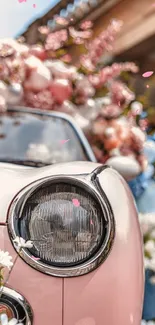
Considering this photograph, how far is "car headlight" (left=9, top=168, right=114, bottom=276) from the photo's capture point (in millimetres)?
1372

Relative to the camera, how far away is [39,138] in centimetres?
233

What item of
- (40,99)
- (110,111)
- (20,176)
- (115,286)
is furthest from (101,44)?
(115,286)

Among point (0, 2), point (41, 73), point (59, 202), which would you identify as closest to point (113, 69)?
point (41, 73)

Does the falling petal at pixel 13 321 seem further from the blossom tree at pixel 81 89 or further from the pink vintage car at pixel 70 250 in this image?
the blossom tree at pixel 81 89

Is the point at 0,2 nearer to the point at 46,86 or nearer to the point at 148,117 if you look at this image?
the point at 46,86

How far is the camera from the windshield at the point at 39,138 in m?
2.24

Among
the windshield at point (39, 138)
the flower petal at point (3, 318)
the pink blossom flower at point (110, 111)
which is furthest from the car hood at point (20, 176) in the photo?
the pink blossom flower at point (110, 111)

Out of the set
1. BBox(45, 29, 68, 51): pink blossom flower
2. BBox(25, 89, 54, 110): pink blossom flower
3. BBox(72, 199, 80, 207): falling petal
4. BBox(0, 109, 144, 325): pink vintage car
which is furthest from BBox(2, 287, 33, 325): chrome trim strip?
BBox(45, 29, 68, 51): pink blossom flower

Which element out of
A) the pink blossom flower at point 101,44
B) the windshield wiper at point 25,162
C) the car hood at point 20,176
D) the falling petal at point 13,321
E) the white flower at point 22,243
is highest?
the pink blossom flower at point 101,44

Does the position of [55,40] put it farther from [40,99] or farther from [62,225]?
[62,225]

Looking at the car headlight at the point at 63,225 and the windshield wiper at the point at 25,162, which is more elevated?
the windshield wiper at the point at 25,162

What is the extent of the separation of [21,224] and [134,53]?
22.0 feet

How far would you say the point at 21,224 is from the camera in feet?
4.58

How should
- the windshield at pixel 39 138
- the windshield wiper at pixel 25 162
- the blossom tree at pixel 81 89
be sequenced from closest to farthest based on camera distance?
the windshield wiper at pixel 25 162, the windshield at pixel 39 138, the blossom tree at pixel 81 89
